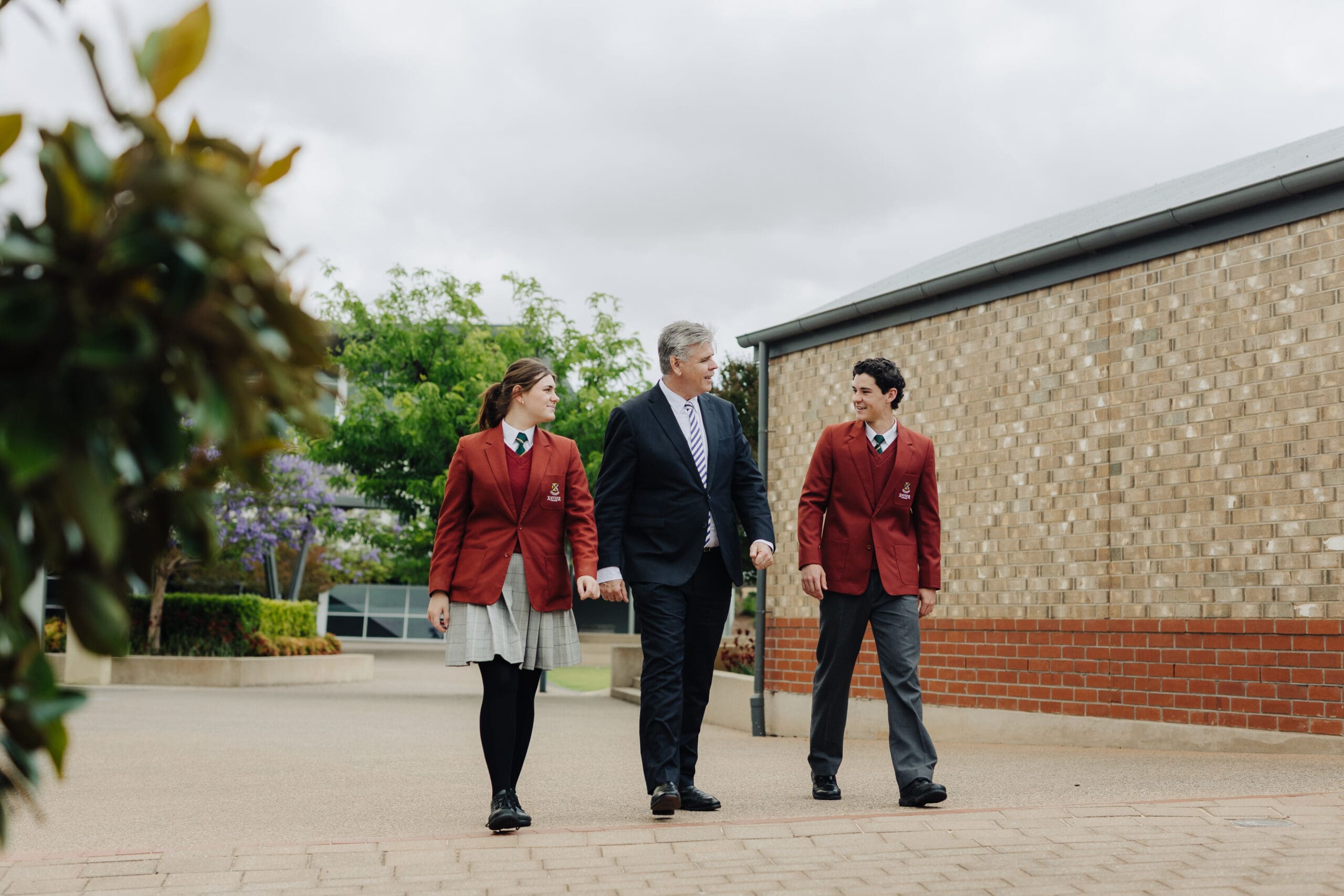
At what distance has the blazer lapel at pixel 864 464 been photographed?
601cm

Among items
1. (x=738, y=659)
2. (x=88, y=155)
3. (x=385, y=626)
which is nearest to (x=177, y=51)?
(x=88, y=155)

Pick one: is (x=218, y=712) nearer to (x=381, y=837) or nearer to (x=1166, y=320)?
(x=381, y=837)

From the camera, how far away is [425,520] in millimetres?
21828

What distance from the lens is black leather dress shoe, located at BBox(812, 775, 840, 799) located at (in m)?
5.82

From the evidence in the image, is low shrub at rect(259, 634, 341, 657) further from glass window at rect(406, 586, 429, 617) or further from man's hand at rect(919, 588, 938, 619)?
glass window at rect(406, 586, 429, 617)

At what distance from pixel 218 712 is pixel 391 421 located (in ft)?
20.3

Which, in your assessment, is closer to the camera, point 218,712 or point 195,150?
point 195,150

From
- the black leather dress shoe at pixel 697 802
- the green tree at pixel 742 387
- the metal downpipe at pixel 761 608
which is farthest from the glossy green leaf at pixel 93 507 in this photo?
the green tree at pixel 742 387

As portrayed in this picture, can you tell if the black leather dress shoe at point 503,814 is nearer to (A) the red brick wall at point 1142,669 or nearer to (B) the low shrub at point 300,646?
(A) the red brick wall at point 1142,669

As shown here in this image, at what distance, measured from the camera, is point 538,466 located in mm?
5441

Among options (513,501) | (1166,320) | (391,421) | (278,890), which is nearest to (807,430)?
(1166,320)

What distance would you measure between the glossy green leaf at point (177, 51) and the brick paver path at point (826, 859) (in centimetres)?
305

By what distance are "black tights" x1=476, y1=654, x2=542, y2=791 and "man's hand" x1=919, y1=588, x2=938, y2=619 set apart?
6.02 ft

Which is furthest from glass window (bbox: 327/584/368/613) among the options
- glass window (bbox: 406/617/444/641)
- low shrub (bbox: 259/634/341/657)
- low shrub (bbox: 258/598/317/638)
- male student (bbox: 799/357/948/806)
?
male student (bbox: 799/357/948/806)
